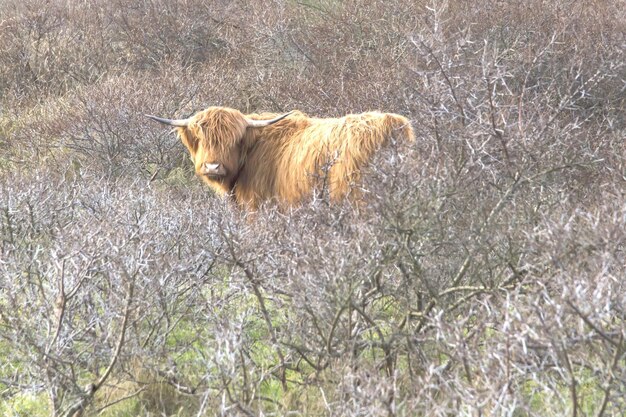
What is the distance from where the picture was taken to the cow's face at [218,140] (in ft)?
23.4

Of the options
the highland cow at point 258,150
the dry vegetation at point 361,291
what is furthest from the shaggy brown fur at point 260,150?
the dry vegetation at point 361,291

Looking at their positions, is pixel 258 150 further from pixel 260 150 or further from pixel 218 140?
pixel 218 140

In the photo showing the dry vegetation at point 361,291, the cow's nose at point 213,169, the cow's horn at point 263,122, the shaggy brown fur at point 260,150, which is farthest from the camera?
the cow's horn at point 263,122

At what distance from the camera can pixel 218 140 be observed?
7.14m

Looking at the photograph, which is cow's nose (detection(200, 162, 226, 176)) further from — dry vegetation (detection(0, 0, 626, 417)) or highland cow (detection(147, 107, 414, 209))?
dry vegetation (detection(0, 0, 626, 417))

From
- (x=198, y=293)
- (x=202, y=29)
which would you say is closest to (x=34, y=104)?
(x=202, y=29)

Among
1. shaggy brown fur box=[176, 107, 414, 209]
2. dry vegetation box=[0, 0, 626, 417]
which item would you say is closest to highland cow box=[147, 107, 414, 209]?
shaggy brown fur box=[176, 107, 414, 209]

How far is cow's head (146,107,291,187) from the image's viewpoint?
7117 millimetres

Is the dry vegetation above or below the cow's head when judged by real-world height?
above

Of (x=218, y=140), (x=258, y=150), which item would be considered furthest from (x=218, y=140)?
(x=258, y=150)

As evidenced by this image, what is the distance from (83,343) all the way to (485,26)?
811cm

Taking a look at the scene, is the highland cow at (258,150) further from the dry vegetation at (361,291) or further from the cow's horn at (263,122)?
the dry vegetation at (361,291)

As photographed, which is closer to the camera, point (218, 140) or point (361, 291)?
point (361, 291)

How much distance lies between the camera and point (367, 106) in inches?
373
